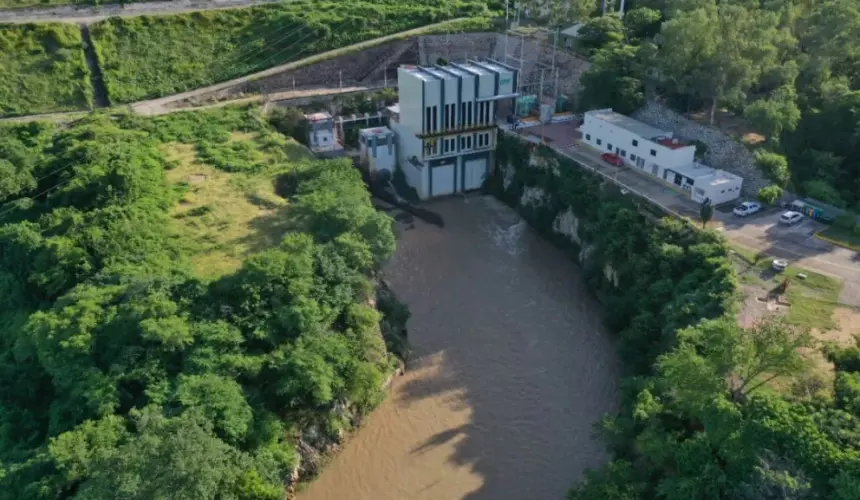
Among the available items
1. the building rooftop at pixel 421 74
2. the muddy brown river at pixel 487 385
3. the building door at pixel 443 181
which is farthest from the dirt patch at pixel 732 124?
the building rooftop at pixel 421 74

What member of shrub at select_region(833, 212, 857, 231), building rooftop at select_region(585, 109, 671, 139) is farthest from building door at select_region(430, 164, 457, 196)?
shrub at select_region(833, 212, 857, 231)

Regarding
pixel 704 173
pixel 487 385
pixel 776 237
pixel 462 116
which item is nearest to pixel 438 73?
pixel 462 116

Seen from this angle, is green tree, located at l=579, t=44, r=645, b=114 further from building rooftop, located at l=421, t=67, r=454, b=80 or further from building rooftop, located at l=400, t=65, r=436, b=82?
building rooftop, located at l=400, t=65, r=436, b=82

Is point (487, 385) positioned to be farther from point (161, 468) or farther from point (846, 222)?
point (846, 222)

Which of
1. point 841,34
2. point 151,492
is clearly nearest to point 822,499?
point 151,492

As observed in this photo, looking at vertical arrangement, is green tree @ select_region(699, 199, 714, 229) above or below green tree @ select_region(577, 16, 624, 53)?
below
